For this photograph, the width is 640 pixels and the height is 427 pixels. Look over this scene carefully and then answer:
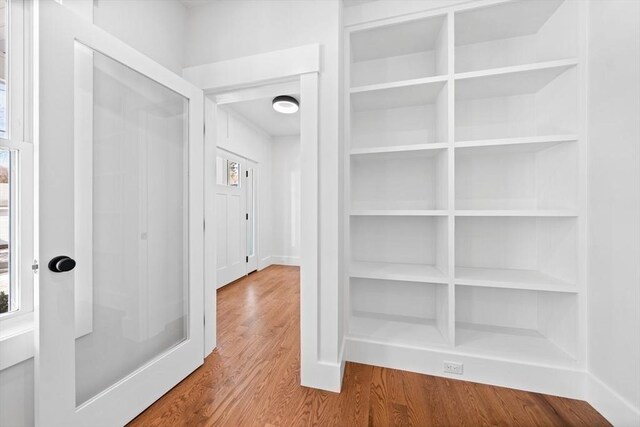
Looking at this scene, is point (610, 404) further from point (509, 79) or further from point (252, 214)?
point (252, 214)

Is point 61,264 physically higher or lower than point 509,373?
higher

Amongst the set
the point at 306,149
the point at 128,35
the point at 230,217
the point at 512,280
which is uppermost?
the point at 128,35

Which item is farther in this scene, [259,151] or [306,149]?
[259,151]

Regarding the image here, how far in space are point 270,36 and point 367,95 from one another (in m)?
0.76

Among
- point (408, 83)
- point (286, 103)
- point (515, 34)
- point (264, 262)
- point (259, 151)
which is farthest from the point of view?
point (264, 262)

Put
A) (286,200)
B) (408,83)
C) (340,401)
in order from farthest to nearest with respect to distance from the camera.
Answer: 1. (286,200)
2. (408,83)
3. (340,401)

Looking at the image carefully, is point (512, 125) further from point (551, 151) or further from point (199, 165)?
point (199, 165)

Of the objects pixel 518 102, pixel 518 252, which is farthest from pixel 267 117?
pixel 518 252

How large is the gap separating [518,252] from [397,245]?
2.82ft

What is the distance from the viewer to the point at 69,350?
1107 mm

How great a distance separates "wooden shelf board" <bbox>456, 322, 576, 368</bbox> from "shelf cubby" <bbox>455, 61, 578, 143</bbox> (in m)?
1.37

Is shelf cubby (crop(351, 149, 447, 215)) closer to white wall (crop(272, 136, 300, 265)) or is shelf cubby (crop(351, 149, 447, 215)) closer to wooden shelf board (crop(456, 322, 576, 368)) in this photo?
wooden shelf board (crop(456, 322, 576, 368))

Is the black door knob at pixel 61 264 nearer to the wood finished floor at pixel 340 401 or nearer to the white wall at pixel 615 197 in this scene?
the wood finished floor at pixel 340 401

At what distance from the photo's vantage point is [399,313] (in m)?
2.17
